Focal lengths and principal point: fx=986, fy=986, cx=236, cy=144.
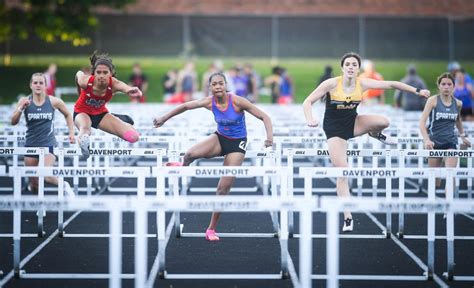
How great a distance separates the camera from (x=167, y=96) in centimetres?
3412

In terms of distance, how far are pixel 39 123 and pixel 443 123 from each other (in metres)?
5.69

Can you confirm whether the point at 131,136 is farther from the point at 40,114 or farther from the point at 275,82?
the point at 275,82

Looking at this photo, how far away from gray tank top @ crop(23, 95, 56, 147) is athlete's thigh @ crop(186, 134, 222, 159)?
3.15 meters

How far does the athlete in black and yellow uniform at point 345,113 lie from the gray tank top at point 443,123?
7.59 feet

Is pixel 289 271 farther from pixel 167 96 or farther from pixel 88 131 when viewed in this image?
pixel 167 96

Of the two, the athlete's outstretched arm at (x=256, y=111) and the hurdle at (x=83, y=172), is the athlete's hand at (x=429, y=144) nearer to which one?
the athlete's outstretched arm at (x=256, y=111)

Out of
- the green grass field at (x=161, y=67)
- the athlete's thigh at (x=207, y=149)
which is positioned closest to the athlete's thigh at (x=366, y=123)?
the athlete's thigh at (x=207, y=149)

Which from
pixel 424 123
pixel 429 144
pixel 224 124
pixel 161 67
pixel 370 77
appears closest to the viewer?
pixel 224 124

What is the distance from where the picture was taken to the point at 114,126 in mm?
12430

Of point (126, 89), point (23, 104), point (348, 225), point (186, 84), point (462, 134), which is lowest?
point (348, 225)

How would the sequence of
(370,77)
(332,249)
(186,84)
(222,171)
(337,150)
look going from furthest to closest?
(186,84), (370,77), (337,150), (222,171), (332,249)

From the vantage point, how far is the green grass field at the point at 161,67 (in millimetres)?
38906

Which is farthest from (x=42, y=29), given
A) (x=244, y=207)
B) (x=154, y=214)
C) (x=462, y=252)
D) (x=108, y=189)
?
(x=244, y=207)

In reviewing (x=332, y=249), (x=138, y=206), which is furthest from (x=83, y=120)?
(x=332, y=249)
